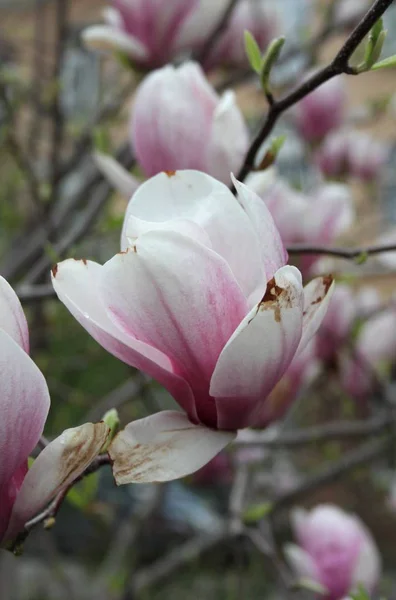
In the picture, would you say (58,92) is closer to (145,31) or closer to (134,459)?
(145,31)

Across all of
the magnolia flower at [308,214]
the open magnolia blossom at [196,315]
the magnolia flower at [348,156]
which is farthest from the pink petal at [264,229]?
the magnolia flower at [348,156]

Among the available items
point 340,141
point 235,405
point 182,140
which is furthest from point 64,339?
point 235,405

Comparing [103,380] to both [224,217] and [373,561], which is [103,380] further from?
[224,217]

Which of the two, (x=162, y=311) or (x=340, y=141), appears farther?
(x=340, y=141)

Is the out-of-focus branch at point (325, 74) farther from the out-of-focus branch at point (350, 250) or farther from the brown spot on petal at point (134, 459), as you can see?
the brown spot on petal at point (134, 459)

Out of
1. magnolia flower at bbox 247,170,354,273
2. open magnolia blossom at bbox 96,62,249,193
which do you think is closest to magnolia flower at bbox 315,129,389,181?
magnolia flower at bbox 247,170,354,273

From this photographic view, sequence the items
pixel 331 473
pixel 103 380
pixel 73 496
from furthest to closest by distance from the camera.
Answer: pixel 103 380
pixel 331 473
pixel 73 496
